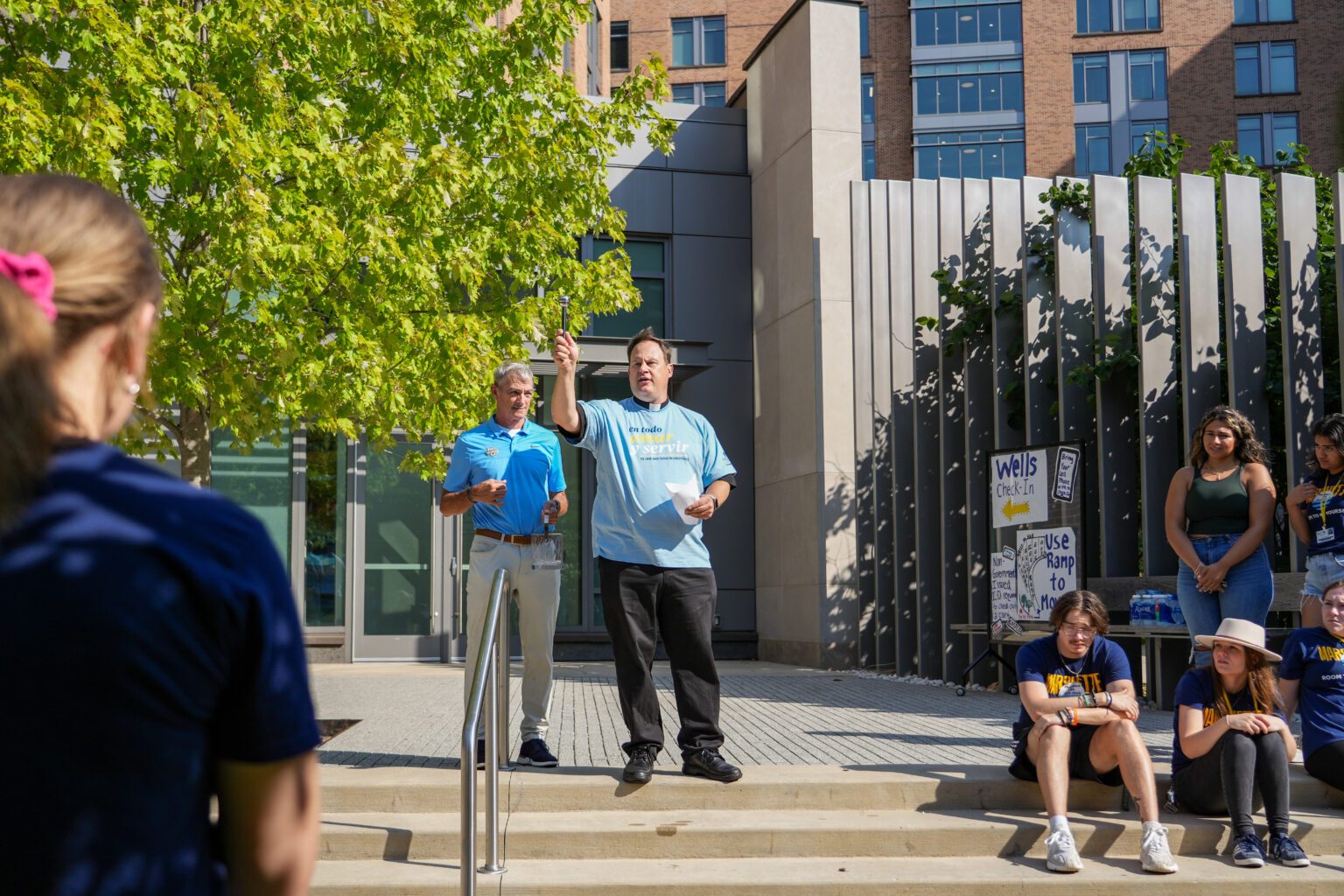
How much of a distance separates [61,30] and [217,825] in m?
7.99

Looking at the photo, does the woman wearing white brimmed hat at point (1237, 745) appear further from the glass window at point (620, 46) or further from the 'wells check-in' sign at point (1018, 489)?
the glass window at point (620, 46)

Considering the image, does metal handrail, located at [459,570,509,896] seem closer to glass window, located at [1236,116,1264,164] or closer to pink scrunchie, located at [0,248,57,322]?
pink scrunchie, located at [0,248,57,322]

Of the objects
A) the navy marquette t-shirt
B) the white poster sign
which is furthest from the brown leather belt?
the white poster sign

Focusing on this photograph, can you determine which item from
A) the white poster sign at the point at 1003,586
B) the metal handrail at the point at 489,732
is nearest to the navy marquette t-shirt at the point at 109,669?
the metal handrail at the point at 489,732

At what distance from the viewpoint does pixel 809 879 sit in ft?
17.6

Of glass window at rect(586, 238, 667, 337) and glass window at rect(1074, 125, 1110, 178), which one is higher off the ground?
glass window at rect(1074, 125, 1110, 178)

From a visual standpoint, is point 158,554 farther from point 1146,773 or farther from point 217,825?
point 1146,773

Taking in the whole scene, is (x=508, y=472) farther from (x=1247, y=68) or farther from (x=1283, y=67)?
(x=1283, y=67)

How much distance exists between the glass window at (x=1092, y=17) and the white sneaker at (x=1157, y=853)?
39.8m

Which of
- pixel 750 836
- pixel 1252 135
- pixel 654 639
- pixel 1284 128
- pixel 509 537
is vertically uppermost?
pixel 1284 128

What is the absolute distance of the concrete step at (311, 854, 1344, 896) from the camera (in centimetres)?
529

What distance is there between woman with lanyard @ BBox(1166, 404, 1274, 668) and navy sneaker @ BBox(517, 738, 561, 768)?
12.0 ft

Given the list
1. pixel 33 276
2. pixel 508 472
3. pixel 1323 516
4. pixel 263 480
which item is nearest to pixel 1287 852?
pixel 1323 516

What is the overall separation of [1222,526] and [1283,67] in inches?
1507
